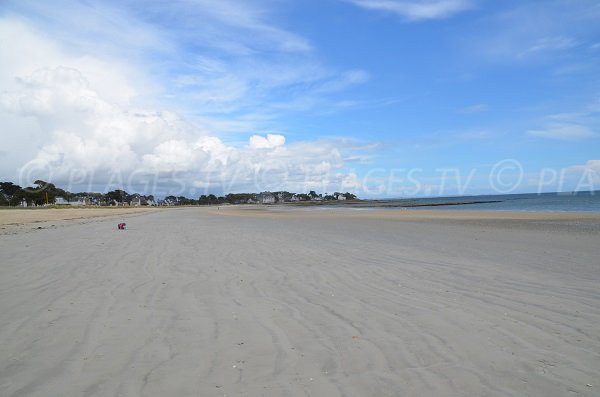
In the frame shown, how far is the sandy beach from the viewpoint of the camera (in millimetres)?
3613

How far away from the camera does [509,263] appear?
1002 cm

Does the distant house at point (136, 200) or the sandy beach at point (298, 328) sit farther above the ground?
the distant house at point (136, 200)

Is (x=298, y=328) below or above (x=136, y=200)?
below

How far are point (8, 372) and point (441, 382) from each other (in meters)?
4.01

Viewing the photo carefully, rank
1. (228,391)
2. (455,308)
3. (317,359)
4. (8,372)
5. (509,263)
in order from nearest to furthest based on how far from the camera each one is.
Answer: (228,391), (8,372), (317,359), (455,308), (509,263)

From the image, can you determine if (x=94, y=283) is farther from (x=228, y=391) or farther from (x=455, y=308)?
(x=455, y=308)

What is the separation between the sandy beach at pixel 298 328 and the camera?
3613mm

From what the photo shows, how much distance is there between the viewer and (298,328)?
5016 mm

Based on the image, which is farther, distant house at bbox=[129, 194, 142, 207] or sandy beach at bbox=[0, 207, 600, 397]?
distant house at bbox=[129, 194, 142, 207]

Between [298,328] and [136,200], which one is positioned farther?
[136,200]

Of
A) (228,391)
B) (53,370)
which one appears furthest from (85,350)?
(228,391)

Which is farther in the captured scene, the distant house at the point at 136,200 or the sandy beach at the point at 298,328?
the distant house at the point at 136,200

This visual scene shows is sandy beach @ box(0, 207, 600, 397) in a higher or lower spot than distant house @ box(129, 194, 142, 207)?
lower

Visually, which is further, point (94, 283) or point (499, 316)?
point (94, 283)
